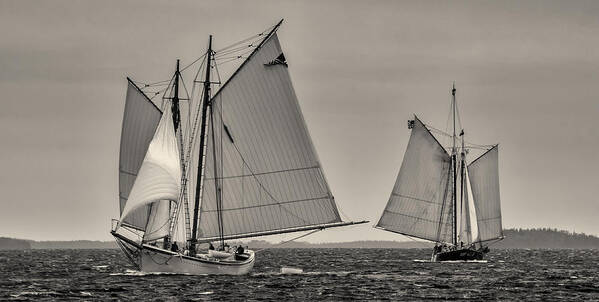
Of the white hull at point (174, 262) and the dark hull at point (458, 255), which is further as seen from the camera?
the dark hull at point (458, 255)

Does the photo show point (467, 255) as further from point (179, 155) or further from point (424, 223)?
point (179, 155)

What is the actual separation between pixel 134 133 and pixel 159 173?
305 inches

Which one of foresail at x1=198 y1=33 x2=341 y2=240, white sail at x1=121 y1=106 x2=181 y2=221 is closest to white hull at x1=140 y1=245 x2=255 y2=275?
foresail at x1=198 y1=33 x2=341 y2=240

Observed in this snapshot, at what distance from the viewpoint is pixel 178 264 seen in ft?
228

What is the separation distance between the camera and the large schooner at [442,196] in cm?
11725

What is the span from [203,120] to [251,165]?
4280 mm

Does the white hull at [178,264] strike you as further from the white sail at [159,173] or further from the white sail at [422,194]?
Answer: the white sail at [422,194]

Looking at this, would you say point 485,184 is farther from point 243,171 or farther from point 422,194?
point 243,171

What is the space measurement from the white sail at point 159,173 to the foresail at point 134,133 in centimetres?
468

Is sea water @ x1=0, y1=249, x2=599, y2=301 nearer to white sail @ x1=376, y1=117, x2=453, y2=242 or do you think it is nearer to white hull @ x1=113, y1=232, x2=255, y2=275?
white hull @ x1=113, y1=232, x2=255, y2=275

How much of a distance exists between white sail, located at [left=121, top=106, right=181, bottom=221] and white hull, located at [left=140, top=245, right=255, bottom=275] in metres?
3.36

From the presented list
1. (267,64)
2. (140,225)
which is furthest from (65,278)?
(267,64)

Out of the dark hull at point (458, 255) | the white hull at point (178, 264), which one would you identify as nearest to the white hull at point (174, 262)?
the white hull at point (178, 264)

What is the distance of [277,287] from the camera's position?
66562 mm
